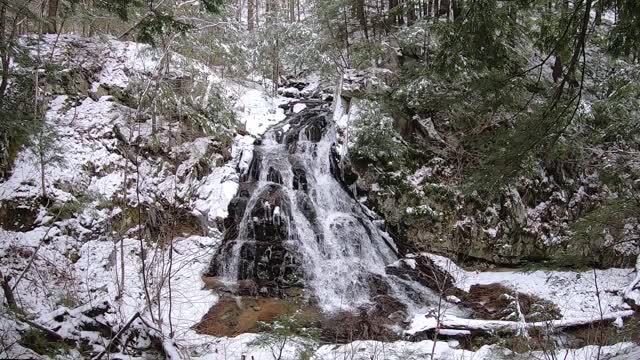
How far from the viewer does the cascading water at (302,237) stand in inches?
366

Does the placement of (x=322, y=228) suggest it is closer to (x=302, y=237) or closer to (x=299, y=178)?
(x=302, y=237)

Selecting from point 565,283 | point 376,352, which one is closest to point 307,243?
point 376,352

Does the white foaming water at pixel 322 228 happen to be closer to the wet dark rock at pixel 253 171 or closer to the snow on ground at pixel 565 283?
the wet dark rock at pixel 253 171

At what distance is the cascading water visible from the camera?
929cm

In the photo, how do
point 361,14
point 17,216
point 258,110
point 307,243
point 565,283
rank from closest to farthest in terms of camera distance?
point 17,216
point 307,243
point 565,283
point 258,110
point 361,14

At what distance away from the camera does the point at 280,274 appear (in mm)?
9508

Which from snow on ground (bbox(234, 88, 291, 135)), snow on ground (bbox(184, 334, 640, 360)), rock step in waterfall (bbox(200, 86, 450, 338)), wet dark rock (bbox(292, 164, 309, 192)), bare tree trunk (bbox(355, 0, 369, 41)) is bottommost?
snow on ground (bbox(184, 334, 640, 360))

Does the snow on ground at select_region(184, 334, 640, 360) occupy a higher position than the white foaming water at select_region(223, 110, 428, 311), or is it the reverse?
the white foaming water at select_region(223, 110, 428, 311)

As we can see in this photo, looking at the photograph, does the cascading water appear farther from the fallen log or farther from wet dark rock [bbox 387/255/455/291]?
the fallen log

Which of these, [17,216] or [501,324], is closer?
[501,324]

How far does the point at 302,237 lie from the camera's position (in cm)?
1026

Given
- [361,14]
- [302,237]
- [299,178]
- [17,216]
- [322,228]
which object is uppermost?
[361,14]

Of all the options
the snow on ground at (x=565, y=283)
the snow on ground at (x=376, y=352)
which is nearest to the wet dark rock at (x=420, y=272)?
the snow on ground at (x=565, y=283)

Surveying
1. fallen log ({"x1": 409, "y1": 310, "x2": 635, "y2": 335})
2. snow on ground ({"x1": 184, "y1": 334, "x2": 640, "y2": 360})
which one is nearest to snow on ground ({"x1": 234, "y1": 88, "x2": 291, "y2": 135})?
snow on ground ({"x1": 184, "y1": 334, "x2": 640, "y2": 360})
